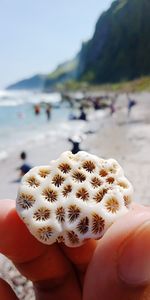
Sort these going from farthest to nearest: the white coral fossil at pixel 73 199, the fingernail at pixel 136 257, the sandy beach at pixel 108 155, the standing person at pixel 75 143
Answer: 1. the sandy beach at pixel 108 155
2. the standing person at pixel 75 143
3. the white coral fossil at pixel 73 199
4. the fingernail at pixel 136 257

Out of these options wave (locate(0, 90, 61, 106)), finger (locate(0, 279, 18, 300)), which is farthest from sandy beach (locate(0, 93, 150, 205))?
wave (locate(0, 90, 61, 106))

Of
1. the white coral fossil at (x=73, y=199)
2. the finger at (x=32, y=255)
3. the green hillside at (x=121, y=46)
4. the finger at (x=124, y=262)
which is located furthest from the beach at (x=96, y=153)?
the green hillside at (x=121, y=46)

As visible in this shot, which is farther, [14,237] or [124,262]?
[14,237]

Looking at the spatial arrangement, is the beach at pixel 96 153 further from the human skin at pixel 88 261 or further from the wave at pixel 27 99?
the wave at pixel 27 99

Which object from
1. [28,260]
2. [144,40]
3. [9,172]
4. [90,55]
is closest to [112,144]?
[9,172]

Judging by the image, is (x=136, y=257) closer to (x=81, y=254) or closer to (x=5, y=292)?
(x=81, y=254)

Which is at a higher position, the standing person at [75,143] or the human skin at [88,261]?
the human skin at [88,261]

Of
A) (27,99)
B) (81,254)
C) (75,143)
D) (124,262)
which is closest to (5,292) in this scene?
(81,254)
